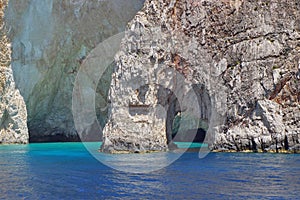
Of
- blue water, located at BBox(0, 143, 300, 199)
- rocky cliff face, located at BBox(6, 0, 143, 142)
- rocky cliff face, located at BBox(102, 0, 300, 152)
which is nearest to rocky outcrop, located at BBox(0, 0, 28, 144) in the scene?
rocky cliff face, located at BBox(6, 0, 143, 142)

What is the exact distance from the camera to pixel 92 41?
77438 mm

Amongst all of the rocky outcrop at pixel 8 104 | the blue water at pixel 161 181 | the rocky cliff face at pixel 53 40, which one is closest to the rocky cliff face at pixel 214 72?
the blue water at pixel 161 181

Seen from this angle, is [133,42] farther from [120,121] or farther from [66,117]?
[66,117]

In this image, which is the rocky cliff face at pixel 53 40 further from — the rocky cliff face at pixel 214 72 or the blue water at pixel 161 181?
the blue water at pixel 161 181

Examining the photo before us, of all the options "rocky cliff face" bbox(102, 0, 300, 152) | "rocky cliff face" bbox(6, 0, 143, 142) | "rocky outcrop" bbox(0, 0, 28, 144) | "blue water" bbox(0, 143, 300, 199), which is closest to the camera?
"blue water" bbox(0, 143, 300, 199)

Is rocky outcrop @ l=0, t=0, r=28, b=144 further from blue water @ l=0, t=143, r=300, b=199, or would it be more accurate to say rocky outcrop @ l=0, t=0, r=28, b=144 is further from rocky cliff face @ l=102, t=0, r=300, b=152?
blue water @ l=0, t=143, r=300, b=199

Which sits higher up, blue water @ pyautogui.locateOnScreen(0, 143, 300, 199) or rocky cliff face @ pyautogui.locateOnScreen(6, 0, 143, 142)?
rocky cliff face @ pyautogui.locateOnScreen(6, 0, 143, 142)

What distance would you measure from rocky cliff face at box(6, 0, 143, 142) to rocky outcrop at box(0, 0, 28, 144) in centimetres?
140

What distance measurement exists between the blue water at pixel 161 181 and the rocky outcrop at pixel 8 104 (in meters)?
36.6

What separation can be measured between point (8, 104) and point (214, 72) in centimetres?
3850

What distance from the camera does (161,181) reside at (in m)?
27.2

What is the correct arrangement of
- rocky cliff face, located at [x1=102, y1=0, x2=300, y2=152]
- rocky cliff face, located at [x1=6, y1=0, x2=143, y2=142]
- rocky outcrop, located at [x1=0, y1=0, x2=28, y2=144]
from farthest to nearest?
1. rocky cliff face, located at [x1=6, y1=0, x2=143, y2=142]
2. rocky outcrop, located at [x1=0, y1=0, x2=28, y2=144]
3. rocky cliff face, located at [x1=102, y1=0, x2=300, y2=152]

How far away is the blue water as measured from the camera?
22.8 m

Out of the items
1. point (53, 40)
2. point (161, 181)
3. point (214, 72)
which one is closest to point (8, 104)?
point (53, 40)
